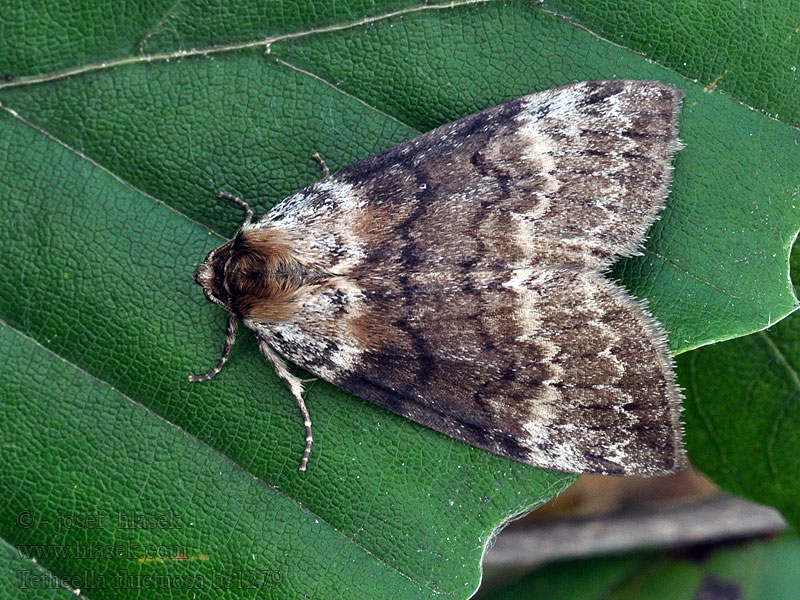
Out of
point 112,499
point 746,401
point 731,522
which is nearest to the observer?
point 112,499

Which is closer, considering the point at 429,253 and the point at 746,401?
the point at 429,253

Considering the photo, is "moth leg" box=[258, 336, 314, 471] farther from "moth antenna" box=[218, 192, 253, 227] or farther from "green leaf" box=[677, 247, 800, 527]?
"green leaf" box=[677, 247, 800, 527]

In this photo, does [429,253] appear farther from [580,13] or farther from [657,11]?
[657,11]

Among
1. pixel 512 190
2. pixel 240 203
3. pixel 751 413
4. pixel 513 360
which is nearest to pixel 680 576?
pixel 751 413

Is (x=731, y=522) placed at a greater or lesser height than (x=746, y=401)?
lesser

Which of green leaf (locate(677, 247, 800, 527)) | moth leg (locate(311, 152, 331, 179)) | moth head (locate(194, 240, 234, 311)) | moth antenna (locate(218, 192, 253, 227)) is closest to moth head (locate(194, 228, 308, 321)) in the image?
moth head (locate(194, 240, 234, 311))

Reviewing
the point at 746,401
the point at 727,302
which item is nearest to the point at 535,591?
the point at 746,401

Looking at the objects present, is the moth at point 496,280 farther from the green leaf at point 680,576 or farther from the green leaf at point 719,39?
the green leaf at point 680,576
